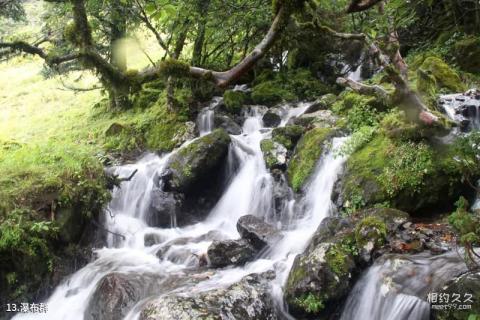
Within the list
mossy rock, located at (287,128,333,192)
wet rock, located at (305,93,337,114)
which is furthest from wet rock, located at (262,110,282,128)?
mossy rock, located at (287,128,333,192)

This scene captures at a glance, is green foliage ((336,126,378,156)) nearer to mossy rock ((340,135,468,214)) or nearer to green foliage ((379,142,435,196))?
mossy rock ((340,135,468,214))

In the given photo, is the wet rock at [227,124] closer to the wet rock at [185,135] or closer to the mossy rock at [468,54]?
the wet rock at [185,135]

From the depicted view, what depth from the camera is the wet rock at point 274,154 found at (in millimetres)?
9992

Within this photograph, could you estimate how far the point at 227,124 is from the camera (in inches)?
499

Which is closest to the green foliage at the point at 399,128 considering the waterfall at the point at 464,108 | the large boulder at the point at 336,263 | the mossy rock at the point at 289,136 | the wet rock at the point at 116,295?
the waterfall at the point at 464,108

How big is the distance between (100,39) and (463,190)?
46.0 ft

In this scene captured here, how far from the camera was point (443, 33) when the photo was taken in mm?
12258

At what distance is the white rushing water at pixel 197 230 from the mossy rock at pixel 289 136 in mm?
635

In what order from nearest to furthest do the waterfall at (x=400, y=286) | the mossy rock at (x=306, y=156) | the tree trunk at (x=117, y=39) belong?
the waterfall at (x=400, y=286), the mossy rock at (x=306, y=156), the tree trunk at (x=117, y=39)

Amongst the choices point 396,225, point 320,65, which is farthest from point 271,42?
point 320,65

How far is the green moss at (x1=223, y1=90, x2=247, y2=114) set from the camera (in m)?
13.5

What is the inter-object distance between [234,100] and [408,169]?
720cm

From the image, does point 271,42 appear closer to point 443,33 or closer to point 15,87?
point 443,33

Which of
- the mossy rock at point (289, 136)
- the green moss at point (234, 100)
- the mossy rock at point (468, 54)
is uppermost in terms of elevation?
the mossy rock at point (468, 54)
